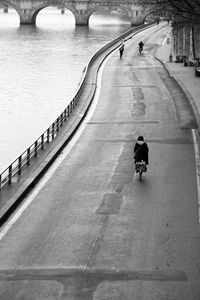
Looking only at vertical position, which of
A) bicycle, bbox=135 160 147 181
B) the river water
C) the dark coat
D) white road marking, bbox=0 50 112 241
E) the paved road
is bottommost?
the river water

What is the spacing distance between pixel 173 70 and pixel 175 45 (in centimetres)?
2084

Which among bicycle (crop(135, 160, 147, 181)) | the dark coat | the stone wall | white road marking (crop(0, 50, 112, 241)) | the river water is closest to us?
white road marking (crop(0, 50, 112, 241))

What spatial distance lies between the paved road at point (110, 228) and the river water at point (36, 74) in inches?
354

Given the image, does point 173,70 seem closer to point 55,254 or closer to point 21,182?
point 21,182

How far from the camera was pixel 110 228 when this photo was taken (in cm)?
1755

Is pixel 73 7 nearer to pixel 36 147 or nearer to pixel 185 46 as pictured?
pixel 185 46

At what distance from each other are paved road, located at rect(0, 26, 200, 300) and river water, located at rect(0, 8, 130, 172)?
8.99 metres

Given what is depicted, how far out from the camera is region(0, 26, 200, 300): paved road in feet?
45.6

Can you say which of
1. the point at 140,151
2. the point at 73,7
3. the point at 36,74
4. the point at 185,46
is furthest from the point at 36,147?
the point at 73,7

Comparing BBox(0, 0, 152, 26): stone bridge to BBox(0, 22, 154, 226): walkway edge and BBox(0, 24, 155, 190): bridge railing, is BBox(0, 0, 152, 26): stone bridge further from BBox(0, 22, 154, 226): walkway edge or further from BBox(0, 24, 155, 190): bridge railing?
BBox(0, 22, 154, 226): walkway edge

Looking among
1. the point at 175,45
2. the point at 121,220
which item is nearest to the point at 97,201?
the point at 121,220

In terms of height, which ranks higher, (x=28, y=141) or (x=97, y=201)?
(x=97, y=201)

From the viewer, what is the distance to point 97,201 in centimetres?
2000

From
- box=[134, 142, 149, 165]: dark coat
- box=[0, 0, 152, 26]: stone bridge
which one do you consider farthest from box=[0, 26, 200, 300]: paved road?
box=[0, 0, 152, 26]: stone bridge
